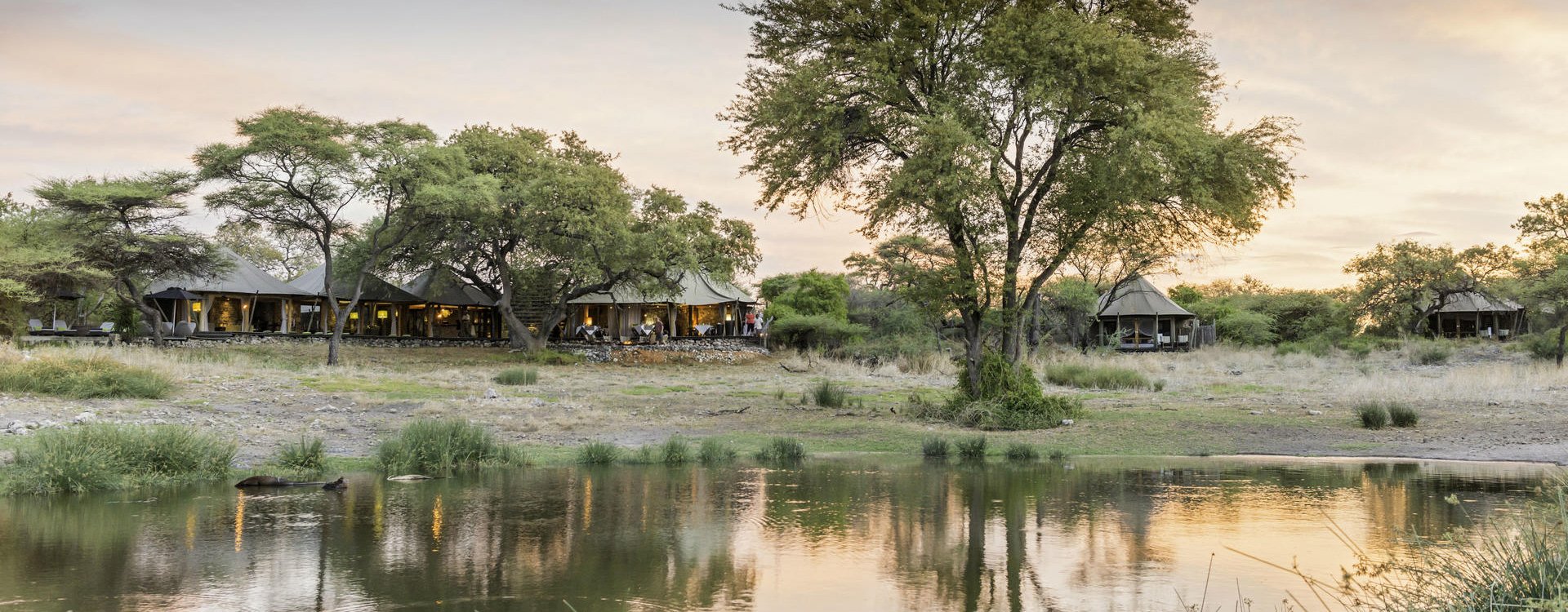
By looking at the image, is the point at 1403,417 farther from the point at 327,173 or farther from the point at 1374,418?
the point at 327,173

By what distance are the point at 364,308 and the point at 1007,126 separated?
4185 centimetres

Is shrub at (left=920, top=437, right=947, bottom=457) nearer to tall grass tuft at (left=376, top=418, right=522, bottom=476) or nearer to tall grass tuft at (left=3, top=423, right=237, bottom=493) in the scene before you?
tall grass tuft at (left=376, top=418, right=522, bottom=476)

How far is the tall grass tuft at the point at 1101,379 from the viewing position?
26797 millimetres

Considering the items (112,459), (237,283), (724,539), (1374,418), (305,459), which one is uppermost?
(237,283)

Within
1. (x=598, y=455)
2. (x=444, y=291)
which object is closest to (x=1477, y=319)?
(x=444, y=291)

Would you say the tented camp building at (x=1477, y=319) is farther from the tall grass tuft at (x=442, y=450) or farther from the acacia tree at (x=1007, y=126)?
the tall grass tuft at (x=442, y=450)

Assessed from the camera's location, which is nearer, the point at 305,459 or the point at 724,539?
the point at 724,539

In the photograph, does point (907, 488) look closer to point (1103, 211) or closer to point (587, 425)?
point (587, 425)

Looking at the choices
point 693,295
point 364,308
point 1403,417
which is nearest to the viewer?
point 1403,417

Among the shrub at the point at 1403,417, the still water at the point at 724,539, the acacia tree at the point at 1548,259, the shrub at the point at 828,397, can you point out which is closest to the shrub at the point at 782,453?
the still water at the point at 724,539

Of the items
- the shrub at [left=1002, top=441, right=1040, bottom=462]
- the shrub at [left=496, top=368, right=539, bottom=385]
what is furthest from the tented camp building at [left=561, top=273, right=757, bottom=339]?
the shrub at [left=1002, top=441, right=1040, bottom=462]

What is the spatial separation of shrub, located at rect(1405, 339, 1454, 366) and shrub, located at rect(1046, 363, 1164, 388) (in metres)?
15.9

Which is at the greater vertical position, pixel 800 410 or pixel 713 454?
pixel 800 410

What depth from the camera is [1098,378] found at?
2739 cm
